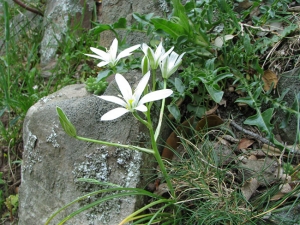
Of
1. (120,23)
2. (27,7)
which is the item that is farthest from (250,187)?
(27,7)

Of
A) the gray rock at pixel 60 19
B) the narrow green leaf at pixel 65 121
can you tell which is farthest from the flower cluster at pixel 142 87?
the gray rock at pixel 60 19

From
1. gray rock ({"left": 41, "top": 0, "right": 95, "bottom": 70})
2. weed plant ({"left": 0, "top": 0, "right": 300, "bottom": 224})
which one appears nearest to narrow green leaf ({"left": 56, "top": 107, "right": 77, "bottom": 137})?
weed plant ({"left": 0, "top": 0, "right": 300, "bottom": 224})

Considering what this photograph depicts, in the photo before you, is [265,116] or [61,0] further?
[61,0]

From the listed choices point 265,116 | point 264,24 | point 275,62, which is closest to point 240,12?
point 264,24

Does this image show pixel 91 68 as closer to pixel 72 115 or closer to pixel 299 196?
pixel 72 115

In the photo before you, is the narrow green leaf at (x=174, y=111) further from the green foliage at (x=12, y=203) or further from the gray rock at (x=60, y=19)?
the gray rock at (x=60, y=19)

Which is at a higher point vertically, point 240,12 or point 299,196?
point 240,12

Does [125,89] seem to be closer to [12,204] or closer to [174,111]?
[174,111]
